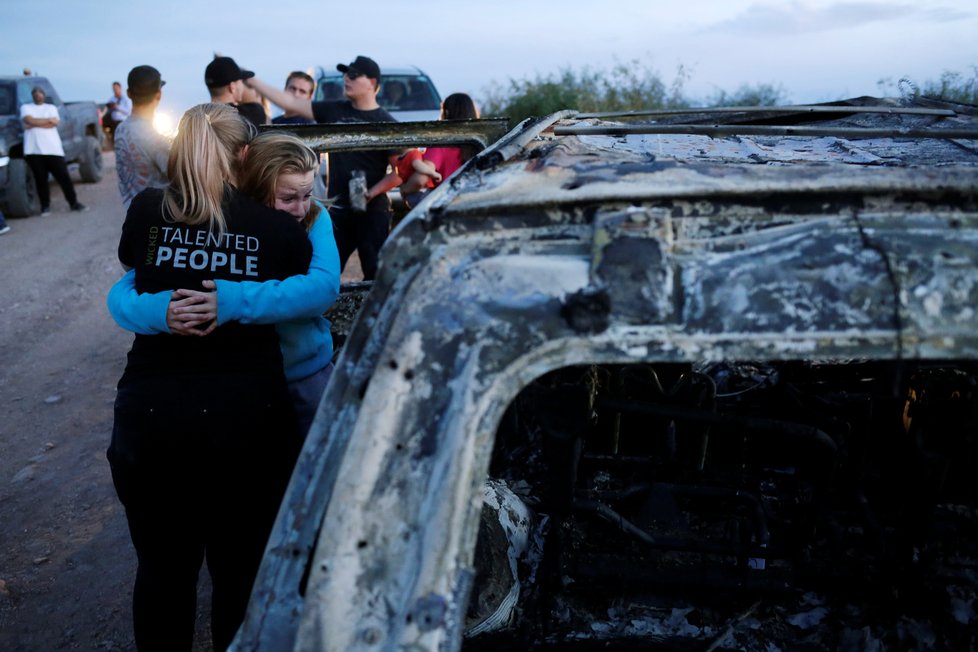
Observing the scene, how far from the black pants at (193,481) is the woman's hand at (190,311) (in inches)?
5.6

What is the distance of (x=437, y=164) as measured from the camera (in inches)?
210

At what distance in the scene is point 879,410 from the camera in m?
2.32

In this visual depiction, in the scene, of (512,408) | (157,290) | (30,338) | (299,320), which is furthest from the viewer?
(30,338)

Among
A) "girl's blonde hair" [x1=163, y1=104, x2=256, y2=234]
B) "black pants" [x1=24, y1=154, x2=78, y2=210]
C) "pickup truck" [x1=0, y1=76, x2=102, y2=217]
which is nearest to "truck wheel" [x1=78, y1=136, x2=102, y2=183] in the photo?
"pickup truck" [x1=0, y1=76, x2=102, y2=217]

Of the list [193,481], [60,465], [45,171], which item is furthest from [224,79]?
[45,171]

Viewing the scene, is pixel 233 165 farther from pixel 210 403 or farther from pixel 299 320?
pixel 210 403

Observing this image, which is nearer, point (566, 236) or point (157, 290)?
point (566, 236)

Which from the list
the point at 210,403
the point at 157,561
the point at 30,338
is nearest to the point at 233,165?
the point at 210,403

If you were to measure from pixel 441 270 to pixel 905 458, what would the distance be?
5.62 ft

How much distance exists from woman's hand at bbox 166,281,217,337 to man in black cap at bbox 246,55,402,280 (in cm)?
329

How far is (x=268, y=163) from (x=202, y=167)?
190 mm

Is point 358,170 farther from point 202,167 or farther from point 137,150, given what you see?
point 202,167

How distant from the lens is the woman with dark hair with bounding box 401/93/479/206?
5133 mm

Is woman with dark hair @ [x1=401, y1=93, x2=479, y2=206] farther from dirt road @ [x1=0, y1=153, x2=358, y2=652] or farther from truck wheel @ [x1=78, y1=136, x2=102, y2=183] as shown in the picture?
truck wheel @ [x1=78, y1=136, x2=102, y2=183]
